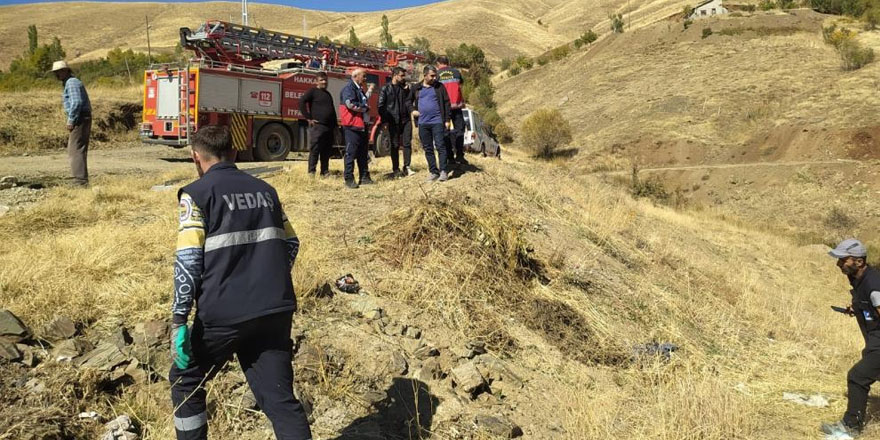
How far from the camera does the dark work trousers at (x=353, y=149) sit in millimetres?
9180

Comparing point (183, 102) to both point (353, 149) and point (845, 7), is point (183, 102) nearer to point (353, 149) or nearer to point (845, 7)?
point (353, 149)

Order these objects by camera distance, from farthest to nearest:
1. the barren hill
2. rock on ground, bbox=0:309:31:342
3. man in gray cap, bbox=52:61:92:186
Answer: the barren hill < man in gray cap, bbox=52:61:92:186 < rock on ground, bbox=0:309:31:342

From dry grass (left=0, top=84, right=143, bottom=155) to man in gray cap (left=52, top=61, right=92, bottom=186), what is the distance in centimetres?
775

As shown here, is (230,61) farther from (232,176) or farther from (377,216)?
(232,176)

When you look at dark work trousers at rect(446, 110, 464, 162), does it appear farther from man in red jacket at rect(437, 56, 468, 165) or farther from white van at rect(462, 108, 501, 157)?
white van at rect(462, 108, 501, 157)

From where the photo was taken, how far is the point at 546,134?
31.4m

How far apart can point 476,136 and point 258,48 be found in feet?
20.6

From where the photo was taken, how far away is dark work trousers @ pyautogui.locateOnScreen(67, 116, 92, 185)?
28.1ft

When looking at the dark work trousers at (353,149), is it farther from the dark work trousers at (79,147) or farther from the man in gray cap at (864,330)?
the man in gray cap at (864,330)

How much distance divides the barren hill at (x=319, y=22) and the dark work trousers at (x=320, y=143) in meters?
63.2

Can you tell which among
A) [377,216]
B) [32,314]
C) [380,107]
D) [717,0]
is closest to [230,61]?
[380,107]

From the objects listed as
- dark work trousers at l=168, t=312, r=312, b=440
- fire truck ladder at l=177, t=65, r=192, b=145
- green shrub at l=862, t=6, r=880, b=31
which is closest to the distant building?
green shrub at l=862, t=6, r=880, b=31

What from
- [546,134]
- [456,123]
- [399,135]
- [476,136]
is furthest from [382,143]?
[546,134]

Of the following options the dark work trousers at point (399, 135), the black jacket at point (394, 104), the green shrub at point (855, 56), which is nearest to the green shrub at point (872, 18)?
the green shrub at point (855, 56)
